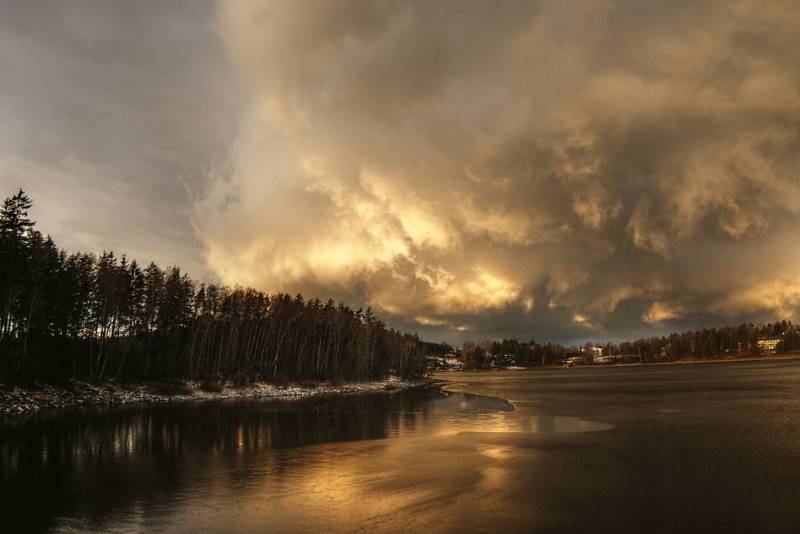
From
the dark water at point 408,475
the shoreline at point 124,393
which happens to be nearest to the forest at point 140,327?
the shoreline at point 124,393

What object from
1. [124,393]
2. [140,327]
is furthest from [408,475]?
[140,327]

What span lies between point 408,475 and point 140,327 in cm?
7391

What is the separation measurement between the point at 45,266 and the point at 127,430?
117 feet

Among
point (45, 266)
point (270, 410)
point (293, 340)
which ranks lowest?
point (270, 410)

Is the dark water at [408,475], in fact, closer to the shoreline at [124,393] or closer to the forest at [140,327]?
the shoreline at [124,393]

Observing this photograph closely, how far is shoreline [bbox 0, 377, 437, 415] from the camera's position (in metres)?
48.9

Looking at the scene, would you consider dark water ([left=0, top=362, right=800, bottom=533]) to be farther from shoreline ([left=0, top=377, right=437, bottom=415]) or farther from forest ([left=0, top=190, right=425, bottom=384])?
forest ([left=0, top=190, right=425, bottom=384])

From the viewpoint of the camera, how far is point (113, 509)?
655 inches

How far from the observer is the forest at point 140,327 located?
56188mm

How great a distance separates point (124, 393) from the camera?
63.8m

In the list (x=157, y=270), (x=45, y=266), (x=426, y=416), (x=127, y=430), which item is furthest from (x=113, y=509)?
(x=157, y=270)

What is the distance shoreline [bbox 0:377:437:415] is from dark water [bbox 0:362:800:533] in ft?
31.3

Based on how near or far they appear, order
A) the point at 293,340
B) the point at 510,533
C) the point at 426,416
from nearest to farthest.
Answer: the point at 510,533
the point at 426,416
the point at 293,340

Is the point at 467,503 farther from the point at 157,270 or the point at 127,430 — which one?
the point at 157,270
